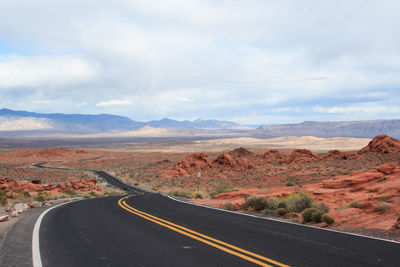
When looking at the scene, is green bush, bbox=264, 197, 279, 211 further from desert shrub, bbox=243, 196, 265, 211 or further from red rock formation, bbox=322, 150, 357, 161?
red rock formation, bbox=322, 150, 357, 161

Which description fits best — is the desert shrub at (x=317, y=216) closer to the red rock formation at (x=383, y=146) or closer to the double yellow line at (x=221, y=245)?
the double yellow line at (x=221, y=245)

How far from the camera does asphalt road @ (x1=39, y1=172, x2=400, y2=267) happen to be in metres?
6.65

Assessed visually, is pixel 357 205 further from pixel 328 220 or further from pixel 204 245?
pixel 204 245

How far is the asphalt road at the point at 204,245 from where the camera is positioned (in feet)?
21.8

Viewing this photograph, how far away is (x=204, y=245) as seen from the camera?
790 centimetres

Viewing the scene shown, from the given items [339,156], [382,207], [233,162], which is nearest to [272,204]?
[382,207]

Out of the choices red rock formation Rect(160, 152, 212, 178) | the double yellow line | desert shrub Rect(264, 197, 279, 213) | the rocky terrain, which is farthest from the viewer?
red rock formation Rect(160, 152, 212, 178)

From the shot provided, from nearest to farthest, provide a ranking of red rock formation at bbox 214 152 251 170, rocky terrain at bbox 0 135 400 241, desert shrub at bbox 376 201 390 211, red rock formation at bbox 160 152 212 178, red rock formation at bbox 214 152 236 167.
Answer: desert shrub at bbox 376 201 390 211, rocky terrain at bbox 0 135 400 241, red rock formation at bbox 160 152 212 178, red rock formation at bbox 214 152 251 170, red rock formation at bbox 214 152 236 167

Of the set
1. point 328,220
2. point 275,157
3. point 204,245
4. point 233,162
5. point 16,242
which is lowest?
point 233,162

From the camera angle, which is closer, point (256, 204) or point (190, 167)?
point (256, 204)

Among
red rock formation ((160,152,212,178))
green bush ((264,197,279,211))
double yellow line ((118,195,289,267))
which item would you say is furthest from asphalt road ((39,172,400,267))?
red rock formation ((160,152,212,178))

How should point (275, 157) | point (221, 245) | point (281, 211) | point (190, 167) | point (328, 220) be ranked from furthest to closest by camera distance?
point (275, 157)
point (190, 167)
point (281, 211)
point (328, 220)
point (221, 245)

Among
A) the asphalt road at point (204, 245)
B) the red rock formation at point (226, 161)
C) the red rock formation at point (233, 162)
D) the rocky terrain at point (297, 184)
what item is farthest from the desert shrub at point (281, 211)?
the red rock formation at point (226, 161)

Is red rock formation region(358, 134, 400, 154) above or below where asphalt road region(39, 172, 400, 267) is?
above
